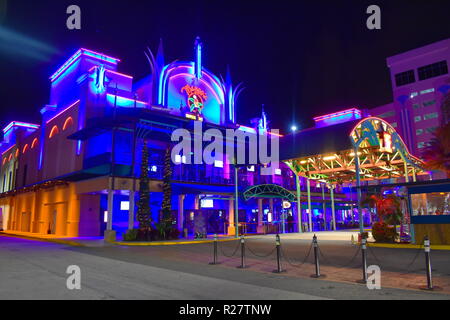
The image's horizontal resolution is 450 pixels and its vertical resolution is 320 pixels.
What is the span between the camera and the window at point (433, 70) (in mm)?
86188

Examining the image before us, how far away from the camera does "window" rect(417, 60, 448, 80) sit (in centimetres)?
8619

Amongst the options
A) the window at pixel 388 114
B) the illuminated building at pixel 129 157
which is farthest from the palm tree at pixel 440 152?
the window at pixel 388 114

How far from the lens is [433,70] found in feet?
291

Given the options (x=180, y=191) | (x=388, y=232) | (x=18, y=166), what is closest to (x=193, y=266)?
(x=388, y=232)

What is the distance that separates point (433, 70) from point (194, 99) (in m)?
78.6

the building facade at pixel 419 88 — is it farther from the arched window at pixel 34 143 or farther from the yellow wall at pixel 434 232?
the arched window at pixel 34 143

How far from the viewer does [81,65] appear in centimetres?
3562

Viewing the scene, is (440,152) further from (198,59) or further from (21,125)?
(21,125)

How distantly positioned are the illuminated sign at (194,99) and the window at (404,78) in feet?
253

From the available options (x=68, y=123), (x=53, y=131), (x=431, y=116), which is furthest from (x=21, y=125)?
(x=431, y=116)

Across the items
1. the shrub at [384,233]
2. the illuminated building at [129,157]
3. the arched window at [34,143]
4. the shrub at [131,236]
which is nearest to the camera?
the shrub at [384,233]

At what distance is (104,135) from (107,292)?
1026 inches

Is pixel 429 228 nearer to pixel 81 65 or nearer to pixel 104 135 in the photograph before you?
pixel 104 135

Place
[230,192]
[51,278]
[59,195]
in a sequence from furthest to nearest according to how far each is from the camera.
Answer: [59,195]
[230,192]
[51,278]
